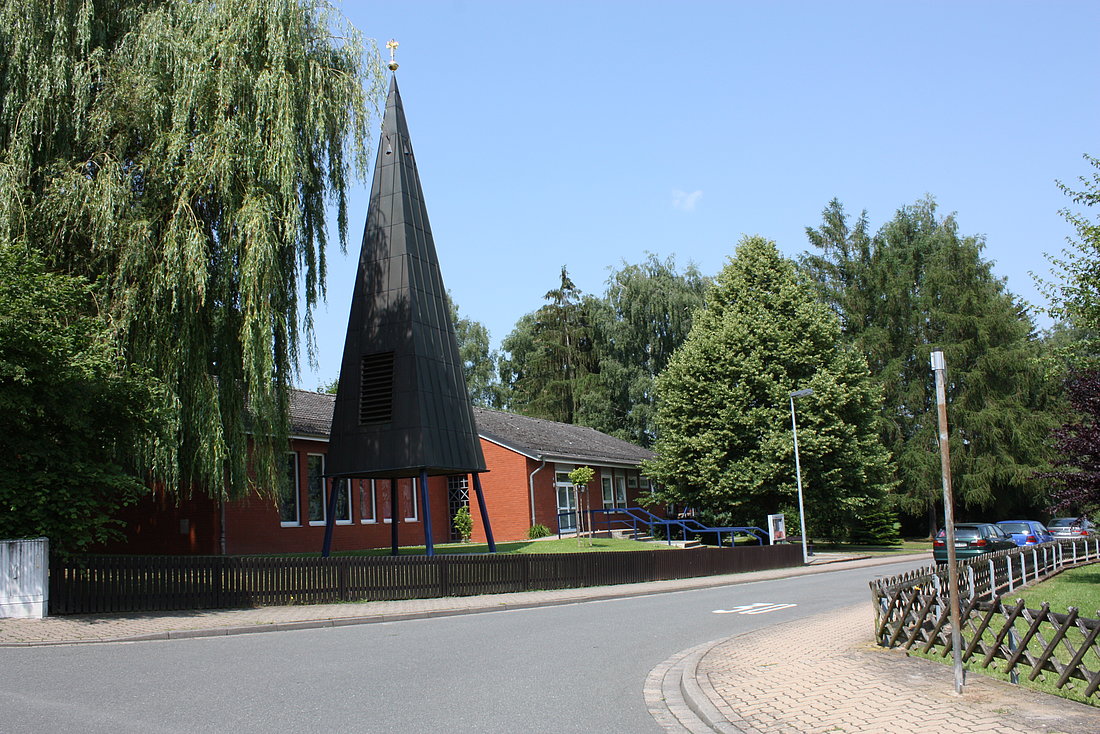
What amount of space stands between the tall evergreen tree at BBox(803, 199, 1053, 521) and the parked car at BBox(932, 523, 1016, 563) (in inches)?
649

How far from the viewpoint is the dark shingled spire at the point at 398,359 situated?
65.9 ft

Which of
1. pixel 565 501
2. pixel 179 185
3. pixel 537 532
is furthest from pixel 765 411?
pixel 179 185

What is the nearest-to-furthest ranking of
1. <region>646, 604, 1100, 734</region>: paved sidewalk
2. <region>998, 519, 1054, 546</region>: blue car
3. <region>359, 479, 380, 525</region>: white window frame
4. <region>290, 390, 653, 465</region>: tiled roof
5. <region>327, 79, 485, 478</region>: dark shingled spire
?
<region>646, 604, 1100, 734</region>: paved sidewalk < <region>327, 79, 485, 478</region>: dark shingled spire < <region>290, 390, 653, 465</region>: tiled roof < <region>359, 479, 380, 525</region>: white window frame < <region>998, 519, 1054, 546</region>: blue car

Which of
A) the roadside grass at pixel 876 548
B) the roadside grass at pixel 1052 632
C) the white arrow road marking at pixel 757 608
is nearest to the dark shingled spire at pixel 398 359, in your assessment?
the white arrow road marking at pixel 757 608

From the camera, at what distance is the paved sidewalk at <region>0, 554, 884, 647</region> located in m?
12.0

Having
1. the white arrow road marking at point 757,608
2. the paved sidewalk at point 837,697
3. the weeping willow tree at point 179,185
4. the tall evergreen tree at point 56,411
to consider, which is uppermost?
the weeping willow tree at point 179,185

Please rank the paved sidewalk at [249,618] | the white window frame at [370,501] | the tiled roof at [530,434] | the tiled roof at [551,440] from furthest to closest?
the tiled roof at [551,440] < the white window frame at [370,501] < the tiled roof at [530,434] < the paved sidewalk at [249,618]

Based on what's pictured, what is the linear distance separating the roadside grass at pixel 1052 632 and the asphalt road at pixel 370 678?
6.92ft

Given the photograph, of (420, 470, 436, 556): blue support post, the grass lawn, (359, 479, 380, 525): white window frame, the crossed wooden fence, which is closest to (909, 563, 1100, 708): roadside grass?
the crossed wooden fence

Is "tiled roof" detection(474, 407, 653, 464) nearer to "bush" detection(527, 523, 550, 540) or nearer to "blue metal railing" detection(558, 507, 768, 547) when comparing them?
"blue metal railing" detection(558, 507, 768, 547)

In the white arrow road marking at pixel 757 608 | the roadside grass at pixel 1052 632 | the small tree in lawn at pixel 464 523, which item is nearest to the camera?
the roadside grass at pixel 1052 632

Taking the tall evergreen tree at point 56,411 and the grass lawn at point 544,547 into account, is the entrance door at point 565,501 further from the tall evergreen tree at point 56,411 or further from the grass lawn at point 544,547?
the tall evergreen tree at point 56,411

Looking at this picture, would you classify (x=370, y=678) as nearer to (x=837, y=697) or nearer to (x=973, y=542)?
(x=837, y=697)

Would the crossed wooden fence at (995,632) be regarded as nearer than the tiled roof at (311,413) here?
Yes
